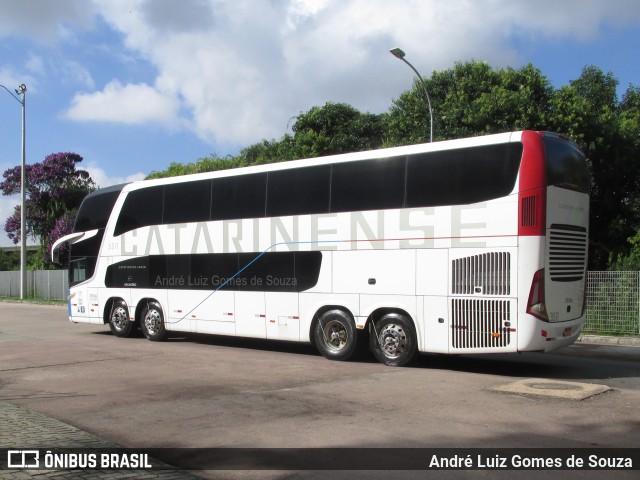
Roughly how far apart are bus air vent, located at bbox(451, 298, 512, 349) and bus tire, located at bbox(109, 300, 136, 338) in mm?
9765

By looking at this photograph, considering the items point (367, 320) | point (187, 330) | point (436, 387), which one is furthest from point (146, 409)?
point (187, 330)

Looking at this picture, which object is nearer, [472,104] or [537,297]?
[537,297]

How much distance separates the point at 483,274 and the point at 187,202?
7817 mm

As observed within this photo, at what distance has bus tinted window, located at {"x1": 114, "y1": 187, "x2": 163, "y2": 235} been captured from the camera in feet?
53.4

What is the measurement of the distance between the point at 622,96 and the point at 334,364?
31.5 meters

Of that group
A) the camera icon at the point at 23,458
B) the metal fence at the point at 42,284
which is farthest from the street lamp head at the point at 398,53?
the metal fence at the point at 42,284

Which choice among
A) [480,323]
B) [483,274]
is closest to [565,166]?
[483,274]

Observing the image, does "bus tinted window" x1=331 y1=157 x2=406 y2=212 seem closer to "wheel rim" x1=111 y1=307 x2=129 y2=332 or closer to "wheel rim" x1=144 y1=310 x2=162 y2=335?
"wheel rim" x1=144 y1=310 x2=162 y2=335

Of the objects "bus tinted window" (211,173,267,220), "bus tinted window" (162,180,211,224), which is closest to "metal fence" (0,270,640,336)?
"bus tinted window" (211,173,267,220)

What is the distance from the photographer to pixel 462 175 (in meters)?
11.0

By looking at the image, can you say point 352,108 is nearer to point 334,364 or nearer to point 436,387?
point 334,364

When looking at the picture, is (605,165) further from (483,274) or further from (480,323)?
(480,323)

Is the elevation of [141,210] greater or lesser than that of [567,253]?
greater

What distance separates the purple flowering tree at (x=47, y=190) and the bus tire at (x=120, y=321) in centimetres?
2983
